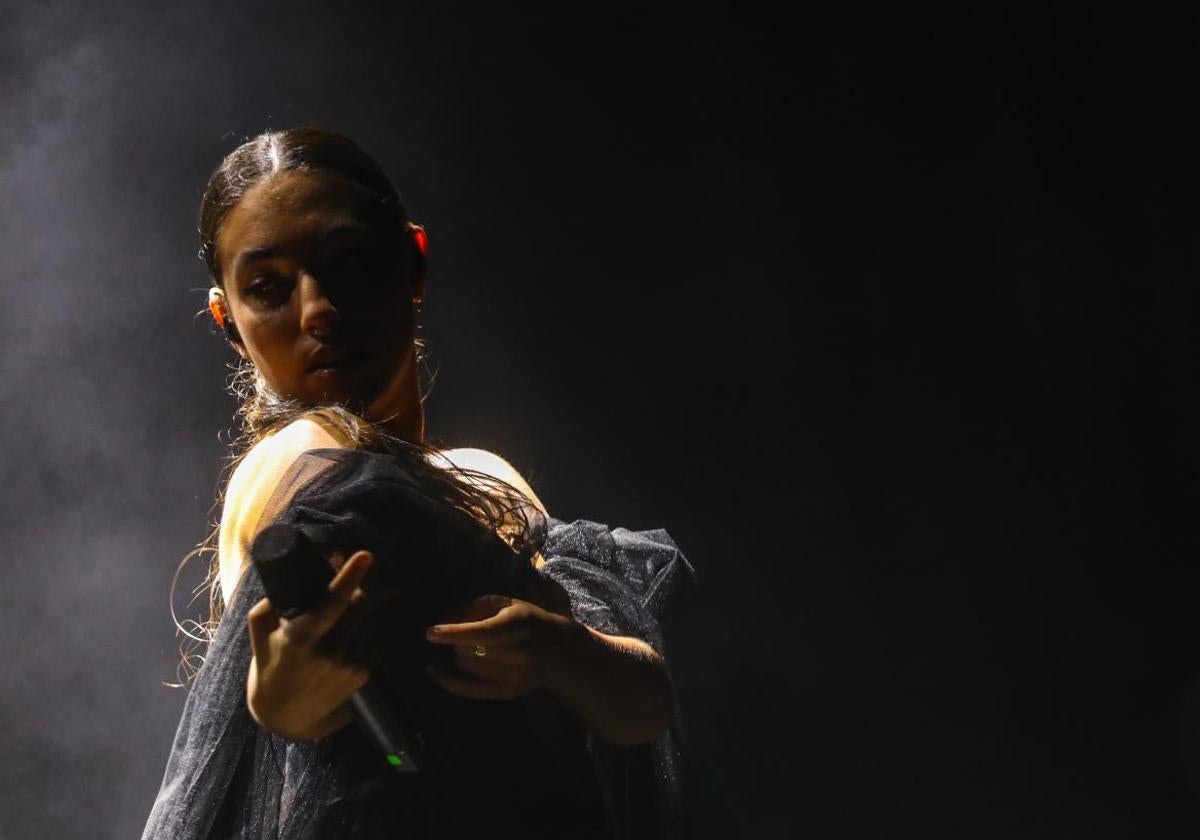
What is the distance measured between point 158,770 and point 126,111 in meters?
1.04

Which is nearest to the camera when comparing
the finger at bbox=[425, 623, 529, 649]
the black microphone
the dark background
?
the black microphone

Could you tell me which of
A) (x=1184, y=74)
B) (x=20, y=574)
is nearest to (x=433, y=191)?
(x=20, y=574)

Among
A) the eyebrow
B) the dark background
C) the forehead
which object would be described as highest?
the forehead

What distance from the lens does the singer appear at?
714 millimetres

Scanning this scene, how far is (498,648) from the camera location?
0.75 m

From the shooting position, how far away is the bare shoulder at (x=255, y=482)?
0.79m

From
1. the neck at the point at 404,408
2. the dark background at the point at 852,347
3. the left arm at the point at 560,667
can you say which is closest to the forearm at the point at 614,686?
the left arm at the point at 560,667

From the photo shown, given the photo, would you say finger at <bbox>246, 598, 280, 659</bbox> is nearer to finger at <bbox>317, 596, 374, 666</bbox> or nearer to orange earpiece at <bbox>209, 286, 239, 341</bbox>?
finger at <bbox>317, 596, 374, 666</bbox>

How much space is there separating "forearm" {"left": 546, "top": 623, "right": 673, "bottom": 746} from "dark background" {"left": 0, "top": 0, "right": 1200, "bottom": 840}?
102cm

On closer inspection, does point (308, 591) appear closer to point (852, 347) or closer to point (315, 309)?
point (315, 309)

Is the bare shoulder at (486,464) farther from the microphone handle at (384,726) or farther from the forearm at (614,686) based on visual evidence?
the microphone handle at (384,726)

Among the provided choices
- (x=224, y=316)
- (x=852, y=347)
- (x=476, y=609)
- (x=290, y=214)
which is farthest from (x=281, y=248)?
(x=852, y=347)

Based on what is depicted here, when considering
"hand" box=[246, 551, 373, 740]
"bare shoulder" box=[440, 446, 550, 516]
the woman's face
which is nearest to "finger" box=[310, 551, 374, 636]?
"hand" box=[246, 551, 373, 740]

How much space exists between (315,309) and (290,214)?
0.09m
